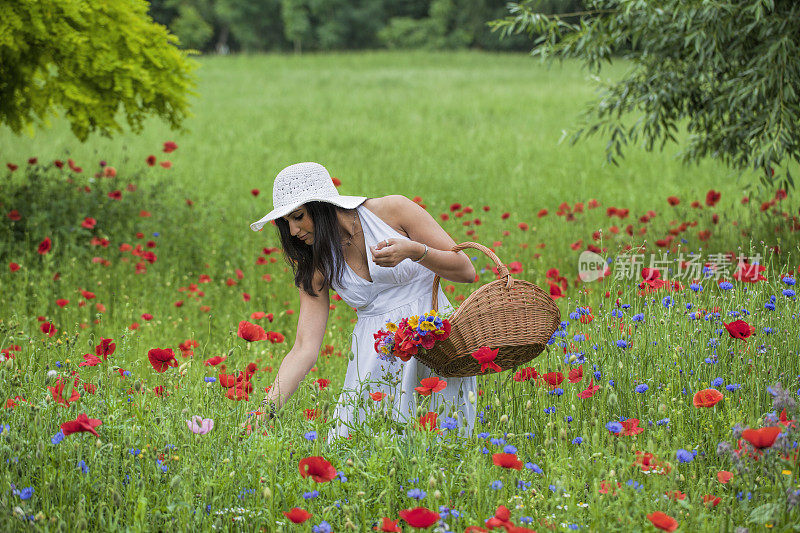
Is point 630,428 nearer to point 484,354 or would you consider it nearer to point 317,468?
point 484,354

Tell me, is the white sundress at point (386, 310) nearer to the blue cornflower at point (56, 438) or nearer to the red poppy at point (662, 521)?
the blue cornflower at point (56, 438)

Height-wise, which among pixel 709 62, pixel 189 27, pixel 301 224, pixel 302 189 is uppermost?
pixel 709 62

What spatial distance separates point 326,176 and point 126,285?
3586 mm

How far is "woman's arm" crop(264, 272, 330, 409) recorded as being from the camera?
9.82 ft

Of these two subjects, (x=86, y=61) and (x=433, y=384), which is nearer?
(x=433, y=384)

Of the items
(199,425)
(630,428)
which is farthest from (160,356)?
(630,428)

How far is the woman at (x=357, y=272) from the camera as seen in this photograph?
3.00m

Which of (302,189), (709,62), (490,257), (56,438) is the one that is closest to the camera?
(56,438)

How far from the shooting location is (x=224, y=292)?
20.2 ft

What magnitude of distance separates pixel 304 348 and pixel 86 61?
463 centimetres

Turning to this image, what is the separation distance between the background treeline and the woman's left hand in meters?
45.0

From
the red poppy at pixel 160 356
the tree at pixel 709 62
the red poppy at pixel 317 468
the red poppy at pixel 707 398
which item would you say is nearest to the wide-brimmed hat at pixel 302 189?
the red poppy at pixel 160 356

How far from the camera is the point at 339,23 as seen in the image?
2009 inches

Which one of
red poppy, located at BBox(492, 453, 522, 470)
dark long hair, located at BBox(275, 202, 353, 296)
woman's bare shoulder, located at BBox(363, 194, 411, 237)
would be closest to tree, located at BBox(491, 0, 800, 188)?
woman's bare shoulder, located at BBox(363, 194, 411, 237)
